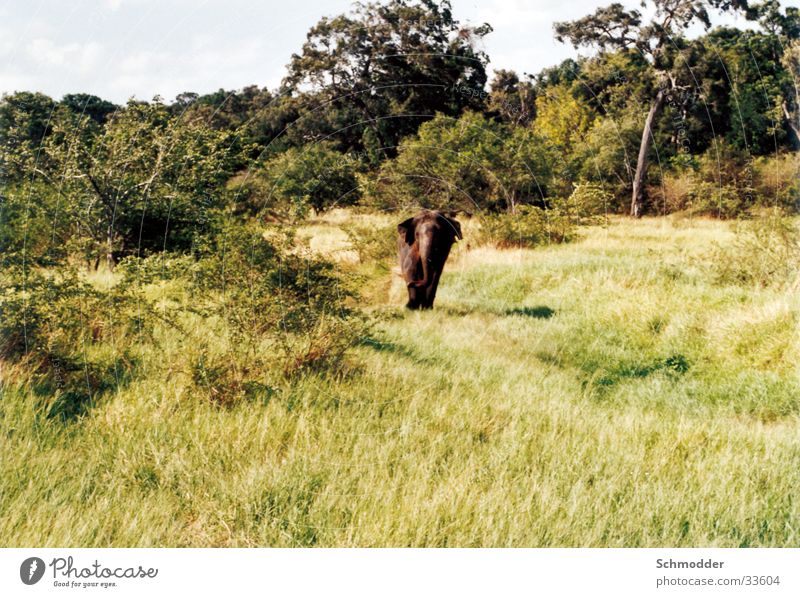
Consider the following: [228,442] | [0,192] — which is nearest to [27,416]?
[228,442]

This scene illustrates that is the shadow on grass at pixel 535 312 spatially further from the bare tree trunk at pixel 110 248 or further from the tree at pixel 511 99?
the bare tree trunk at pixel 110 248

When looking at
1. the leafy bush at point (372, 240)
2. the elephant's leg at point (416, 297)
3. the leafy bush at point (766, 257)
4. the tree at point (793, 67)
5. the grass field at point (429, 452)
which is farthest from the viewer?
the leafy bush at point (766, 257)

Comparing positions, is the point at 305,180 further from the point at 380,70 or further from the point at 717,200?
the point at 717,200

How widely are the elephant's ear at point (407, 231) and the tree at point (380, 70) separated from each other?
3.04 ft

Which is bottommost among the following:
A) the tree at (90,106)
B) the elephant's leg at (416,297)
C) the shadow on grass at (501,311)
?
the shadow on grass at (501,311)

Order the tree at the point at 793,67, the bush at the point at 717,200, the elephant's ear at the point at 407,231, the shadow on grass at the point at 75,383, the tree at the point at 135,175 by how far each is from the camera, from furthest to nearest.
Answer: the bush at the point at 717,200
the tree at the point at 793,67
the elephant's ear at the point at 407,231
the tree at the point at 135,175
the shadow on grass at the point at 75,383

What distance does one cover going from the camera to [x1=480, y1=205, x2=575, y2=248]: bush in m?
5.73

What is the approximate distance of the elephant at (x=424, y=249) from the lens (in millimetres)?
5496

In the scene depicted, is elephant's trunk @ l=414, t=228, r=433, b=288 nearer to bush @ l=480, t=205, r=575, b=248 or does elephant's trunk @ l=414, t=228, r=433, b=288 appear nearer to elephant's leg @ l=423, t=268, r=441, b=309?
elephant's leg @ l=423, t=268, r=441, b=309

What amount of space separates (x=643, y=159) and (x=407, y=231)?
397 cm

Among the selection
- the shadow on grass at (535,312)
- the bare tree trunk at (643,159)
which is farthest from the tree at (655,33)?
the shadow on grass at (535,312)

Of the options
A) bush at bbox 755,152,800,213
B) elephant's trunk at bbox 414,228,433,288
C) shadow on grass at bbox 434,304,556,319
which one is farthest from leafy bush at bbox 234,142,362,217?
bush at bbox 755,152,800,213

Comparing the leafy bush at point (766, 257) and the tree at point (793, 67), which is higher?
the tree at point (793, 67)

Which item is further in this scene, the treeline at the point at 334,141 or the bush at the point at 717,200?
the bush at the point at 717,200
